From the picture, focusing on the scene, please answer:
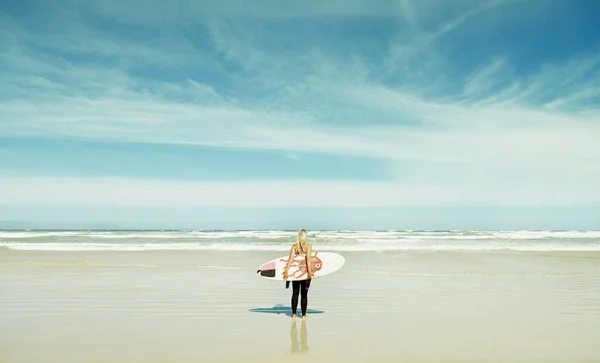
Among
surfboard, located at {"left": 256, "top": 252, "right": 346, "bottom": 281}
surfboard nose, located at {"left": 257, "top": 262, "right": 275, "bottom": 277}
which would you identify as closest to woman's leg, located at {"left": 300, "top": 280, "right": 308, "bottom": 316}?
surfboard, located at {"left": 256, "top": 252, "right": 346, "bottom": 281}

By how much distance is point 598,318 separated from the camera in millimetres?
9734

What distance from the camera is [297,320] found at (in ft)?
30.9

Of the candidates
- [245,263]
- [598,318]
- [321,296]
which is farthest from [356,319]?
[245,263]

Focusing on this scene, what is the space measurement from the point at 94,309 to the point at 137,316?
129cm

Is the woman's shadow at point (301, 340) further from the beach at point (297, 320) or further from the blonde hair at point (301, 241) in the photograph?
the blonde hair at point (301, 241)

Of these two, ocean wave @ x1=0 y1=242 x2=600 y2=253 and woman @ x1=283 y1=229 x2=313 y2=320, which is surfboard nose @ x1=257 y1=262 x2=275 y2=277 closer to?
woman @ x1=283 y1=229 x2=313 y2=320

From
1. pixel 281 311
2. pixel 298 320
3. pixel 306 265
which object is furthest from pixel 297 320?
pixel 281 311

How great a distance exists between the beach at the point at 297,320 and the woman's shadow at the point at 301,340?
25 mm

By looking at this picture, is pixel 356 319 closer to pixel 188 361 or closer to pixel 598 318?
pixel 188 361

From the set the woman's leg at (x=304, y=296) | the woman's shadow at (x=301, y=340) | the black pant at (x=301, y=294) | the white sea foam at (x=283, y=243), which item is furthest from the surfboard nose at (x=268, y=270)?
the white sea foam at (x=283, y=243)

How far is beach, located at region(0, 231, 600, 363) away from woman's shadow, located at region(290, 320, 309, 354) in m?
0.02

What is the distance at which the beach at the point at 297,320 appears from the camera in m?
7.04

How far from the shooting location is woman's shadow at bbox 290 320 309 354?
716cm

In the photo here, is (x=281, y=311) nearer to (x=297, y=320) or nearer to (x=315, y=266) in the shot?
(x=297, y=320)
